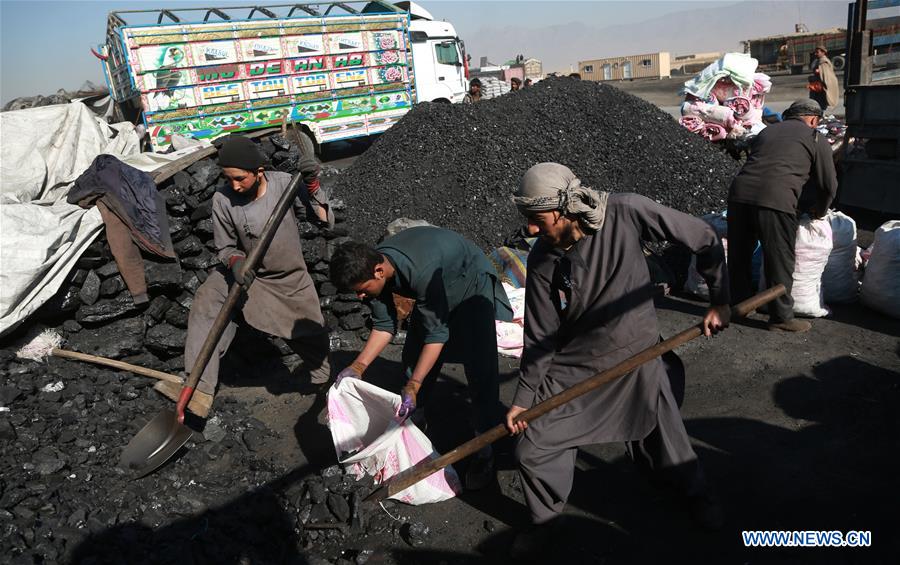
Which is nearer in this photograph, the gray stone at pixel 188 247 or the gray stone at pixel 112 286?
the gray stone at pixel 112 286

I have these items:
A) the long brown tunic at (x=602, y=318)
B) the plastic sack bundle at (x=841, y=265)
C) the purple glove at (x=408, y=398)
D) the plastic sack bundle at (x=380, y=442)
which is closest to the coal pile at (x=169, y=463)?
the plastic sack bundle at (x=380, y=442)

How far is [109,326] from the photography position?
189 inches

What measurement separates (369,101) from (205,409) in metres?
10.1

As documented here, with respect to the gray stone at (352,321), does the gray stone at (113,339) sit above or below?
above

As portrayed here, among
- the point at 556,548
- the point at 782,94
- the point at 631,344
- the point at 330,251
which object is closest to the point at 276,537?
the point at 556,548

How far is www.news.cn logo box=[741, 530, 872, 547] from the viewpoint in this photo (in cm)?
270

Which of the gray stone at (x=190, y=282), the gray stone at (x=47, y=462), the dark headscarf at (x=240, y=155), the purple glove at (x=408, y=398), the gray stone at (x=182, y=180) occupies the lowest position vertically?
the gray stone at (x=47, y=462)

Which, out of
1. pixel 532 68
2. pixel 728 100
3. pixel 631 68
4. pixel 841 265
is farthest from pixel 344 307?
pixel 631 68

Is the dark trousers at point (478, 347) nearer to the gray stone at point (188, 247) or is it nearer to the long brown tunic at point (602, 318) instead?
the long brown tunic at point (602, 318)

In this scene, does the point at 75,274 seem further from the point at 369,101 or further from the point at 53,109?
the point at 369,101

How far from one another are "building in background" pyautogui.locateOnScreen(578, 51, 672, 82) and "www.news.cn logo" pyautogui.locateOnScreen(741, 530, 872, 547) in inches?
1315

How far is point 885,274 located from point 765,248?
994 millimetres

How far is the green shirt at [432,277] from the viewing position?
2975 mm

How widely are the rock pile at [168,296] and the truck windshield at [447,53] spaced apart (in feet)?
33.2
